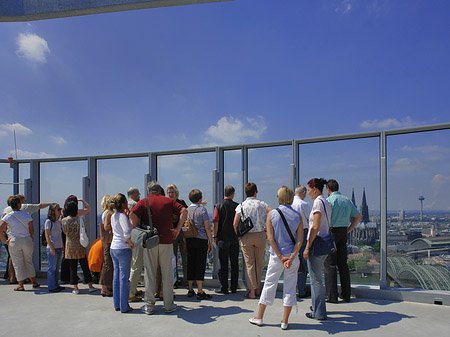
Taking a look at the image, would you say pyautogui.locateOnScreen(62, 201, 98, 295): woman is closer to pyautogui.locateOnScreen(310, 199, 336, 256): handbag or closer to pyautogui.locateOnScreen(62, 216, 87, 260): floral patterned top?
pyautogui.locateOnScreen(62, 216, 87, 260): floral patterned top

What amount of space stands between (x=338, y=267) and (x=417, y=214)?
1.54 metres

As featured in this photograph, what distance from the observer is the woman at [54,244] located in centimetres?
598

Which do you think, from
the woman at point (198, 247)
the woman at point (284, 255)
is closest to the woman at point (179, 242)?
the woman at point (198, 247)

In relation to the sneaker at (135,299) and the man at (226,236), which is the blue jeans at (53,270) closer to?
the sneaker at (135,299)

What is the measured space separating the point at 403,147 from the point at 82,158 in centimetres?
645

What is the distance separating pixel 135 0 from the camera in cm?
673

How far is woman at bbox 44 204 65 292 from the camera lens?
19.6 ft

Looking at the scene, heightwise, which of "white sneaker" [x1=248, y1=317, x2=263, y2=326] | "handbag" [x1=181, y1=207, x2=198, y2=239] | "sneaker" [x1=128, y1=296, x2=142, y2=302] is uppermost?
"handbag" [x1=181, y1=207, x2=198, y2=239]

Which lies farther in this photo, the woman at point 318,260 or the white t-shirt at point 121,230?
the white t-shirt at point 121,230

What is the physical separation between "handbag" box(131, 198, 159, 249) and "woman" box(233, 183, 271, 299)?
1478 mm

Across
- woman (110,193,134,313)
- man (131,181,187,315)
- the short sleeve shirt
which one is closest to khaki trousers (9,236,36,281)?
woman (110,193,134,313)

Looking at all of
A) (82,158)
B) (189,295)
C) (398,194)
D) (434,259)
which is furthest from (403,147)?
(82,158)

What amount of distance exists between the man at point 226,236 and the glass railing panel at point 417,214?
8.31ft

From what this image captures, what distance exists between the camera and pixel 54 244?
19.9 feet
